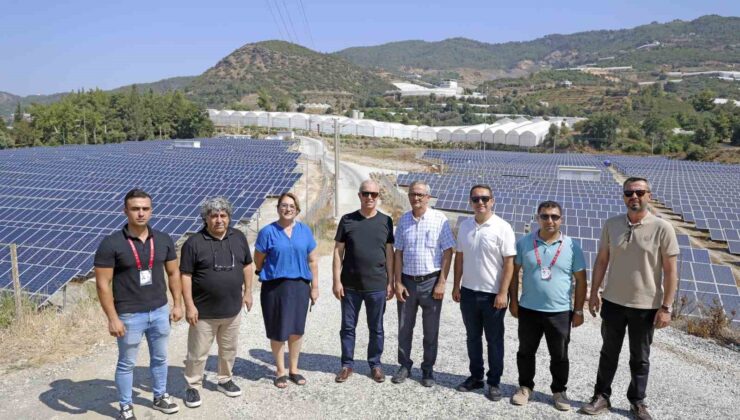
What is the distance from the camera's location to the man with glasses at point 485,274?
4738 millimetres

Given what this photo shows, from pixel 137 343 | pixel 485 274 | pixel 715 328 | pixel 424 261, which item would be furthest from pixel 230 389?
pixel 715 328

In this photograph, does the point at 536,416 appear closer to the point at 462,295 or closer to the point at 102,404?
the point at 462,295

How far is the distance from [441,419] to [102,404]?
2.97m

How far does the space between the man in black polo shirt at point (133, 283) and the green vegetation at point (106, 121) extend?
74.0 m

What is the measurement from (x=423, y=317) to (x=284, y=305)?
133cm

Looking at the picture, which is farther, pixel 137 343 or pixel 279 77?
pixel 279 77

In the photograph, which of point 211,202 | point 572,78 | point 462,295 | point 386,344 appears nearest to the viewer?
point 211,202

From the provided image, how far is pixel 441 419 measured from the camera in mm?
4598

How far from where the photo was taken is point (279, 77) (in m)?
163

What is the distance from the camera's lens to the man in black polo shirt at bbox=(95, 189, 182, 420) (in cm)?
407

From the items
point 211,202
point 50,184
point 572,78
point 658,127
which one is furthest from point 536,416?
point 572,78

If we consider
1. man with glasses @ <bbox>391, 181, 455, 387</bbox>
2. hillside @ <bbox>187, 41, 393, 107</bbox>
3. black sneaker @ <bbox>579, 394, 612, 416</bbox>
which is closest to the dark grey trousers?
man with glasses @ <bbox>391, 181, 455, 387</bbox>

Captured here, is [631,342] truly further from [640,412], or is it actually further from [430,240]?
[430,240]

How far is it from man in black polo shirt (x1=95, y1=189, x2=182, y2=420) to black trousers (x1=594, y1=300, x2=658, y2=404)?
371cm
